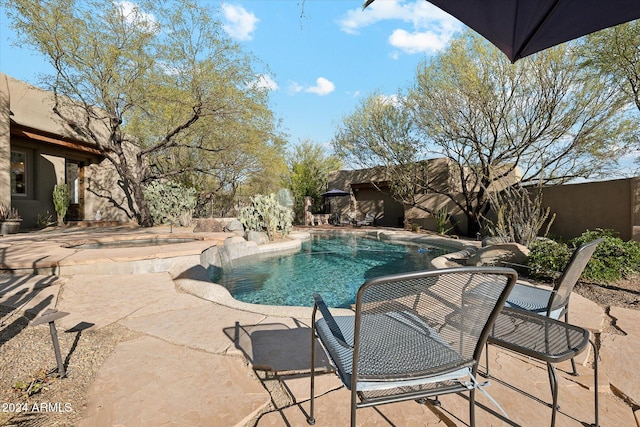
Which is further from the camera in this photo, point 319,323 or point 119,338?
point 119,338

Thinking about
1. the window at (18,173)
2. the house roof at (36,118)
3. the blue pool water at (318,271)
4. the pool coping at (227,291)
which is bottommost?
the blue pool water at (318,271)

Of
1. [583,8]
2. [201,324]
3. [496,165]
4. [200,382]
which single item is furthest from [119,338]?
[496,165]

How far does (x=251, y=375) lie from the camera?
6.03 ft

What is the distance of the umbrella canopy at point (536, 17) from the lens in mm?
1864

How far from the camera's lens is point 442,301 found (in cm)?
117

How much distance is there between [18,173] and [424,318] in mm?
12764

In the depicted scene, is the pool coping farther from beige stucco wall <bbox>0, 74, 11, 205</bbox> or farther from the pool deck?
beige stucco wall <bbox>0, 74, 11, 205</bbox>

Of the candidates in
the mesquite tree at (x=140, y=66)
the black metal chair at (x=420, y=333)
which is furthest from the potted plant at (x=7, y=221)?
the black metal chair at (x=420, y=333)

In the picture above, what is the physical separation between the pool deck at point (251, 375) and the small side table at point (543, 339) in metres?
0.31

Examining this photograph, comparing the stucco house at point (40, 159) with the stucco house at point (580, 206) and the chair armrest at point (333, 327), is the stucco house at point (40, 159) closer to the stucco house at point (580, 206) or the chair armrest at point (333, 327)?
the chair armrest at point (333, 327)

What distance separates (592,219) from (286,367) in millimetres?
9165

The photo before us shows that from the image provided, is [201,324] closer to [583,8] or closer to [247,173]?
[583,8]

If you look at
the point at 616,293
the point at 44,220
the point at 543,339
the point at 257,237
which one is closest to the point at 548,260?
the point at 616,293

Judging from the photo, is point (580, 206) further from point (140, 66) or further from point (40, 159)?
point (40, 159)
